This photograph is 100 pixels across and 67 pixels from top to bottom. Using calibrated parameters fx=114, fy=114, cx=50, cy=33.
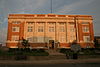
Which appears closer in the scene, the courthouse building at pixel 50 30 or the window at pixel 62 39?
the courthouse building at pixel 50 30

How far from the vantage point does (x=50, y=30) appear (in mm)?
48344

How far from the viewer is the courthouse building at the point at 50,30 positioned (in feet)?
153

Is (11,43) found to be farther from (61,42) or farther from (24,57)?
(24,57)

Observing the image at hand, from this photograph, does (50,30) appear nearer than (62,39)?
No

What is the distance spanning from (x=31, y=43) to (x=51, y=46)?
8417 mm

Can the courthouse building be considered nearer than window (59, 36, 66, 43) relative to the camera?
Yes

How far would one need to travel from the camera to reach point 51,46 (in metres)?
47.8

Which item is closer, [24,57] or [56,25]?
[24,57]

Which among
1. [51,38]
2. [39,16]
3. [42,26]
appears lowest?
[51,38]

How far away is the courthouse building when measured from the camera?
46750 mm

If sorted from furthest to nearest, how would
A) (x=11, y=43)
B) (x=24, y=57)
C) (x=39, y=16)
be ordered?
(x=39, y=16) → (x=11, y=43) → (x=24, y=57)

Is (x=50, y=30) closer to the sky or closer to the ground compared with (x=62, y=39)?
closer to the sky

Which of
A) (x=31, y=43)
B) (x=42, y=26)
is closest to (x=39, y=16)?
(x=42, y=26)

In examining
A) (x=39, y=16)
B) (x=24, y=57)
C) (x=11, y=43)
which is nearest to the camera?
(x=24, y=57)
